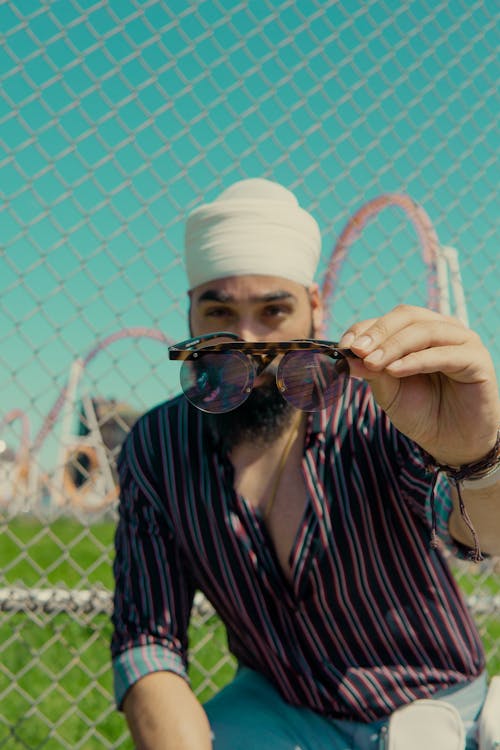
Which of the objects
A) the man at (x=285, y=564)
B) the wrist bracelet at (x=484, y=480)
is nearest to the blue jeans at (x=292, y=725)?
the man at (x=285, y=564)

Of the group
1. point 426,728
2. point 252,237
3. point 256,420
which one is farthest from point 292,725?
point 252,237

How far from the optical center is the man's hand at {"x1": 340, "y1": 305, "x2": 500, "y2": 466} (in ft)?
4.77

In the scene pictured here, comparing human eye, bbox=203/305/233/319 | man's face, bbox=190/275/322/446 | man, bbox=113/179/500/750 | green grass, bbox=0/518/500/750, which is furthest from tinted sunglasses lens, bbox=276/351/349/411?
green grass, bbox=0/518/500/750

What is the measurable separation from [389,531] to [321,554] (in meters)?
0.18

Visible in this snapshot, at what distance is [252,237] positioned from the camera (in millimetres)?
2309

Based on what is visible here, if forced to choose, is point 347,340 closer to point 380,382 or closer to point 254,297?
point 380,382

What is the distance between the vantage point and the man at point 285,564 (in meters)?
1.90

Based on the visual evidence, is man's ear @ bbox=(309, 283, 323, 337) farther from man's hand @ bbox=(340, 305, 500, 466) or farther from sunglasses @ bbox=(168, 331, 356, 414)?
man's hand @ bbox=(340, 305, 500, 466)

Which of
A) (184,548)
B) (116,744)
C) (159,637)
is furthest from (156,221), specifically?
(116,744)

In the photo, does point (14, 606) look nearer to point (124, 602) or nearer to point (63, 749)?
point (63, 749)

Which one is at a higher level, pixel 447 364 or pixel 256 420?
pixel 256 420

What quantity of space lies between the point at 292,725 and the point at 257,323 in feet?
3.37

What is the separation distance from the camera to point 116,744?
2.83 m

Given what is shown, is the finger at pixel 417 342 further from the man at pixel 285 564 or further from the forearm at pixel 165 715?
the forearm at pixel 165 715
